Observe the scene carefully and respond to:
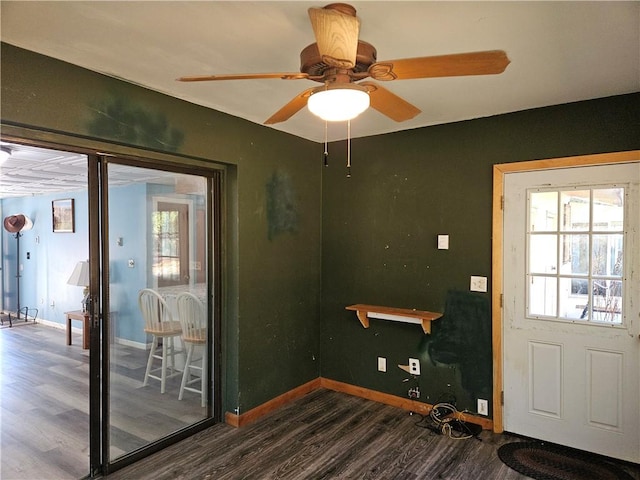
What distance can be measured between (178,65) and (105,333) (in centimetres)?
168

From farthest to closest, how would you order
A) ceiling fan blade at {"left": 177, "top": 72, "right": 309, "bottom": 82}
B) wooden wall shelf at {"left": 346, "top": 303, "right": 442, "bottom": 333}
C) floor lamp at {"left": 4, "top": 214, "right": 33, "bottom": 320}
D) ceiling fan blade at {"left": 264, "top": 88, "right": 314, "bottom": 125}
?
1. floor lamp at {"left": 4, "top": 214, "right": 33, "bottom": 320}
2. wooden wall shelf at {"left": 346, "top": 303, "right": 442, "bottom": 333}
3. ceiling fan blade at {"left": 264, "top": 88, "right": 314, "bottom": 125}
4. ceiling fan blade at {"left": 177, "top": 72, "right": 309, "bottom": 82}

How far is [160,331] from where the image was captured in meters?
3.00

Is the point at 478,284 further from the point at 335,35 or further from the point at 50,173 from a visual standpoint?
the point at 50,173

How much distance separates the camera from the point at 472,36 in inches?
74.9

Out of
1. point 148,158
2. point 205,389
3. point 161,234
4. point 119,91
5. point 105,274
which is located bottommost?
point 205,389

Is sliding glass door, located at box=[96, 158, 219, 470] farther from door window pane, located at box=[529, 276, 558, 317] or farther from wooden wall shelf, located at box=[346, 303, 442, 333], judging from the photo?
door window pane, located at box=[529, 276, 558, 317]

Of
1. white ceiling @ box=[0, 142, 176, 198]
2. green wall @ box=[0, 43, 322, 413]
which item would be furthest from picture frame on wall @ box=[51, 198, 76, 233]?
green wall @ box=[0, 43, 322, 413]

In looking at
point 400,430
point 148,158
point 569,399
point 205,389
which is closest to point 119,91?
point 148,158

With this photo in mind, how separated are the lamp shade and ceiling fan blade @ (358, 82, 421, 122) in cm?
444

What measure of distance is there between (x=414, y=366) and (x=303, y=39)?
2.73 metres

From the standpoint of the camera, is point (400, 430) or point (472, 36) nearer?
point (472, 36)

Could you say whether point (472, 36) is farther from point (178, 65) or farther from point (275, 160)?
point (275, 160)

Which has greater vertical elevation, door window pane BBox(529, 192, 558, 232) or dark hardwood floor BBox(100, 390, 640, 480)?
door window pane BBox(529, 192, 558, 232)

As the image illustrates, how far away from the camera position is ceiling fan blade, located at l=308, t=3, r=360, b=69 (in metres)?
1.34
